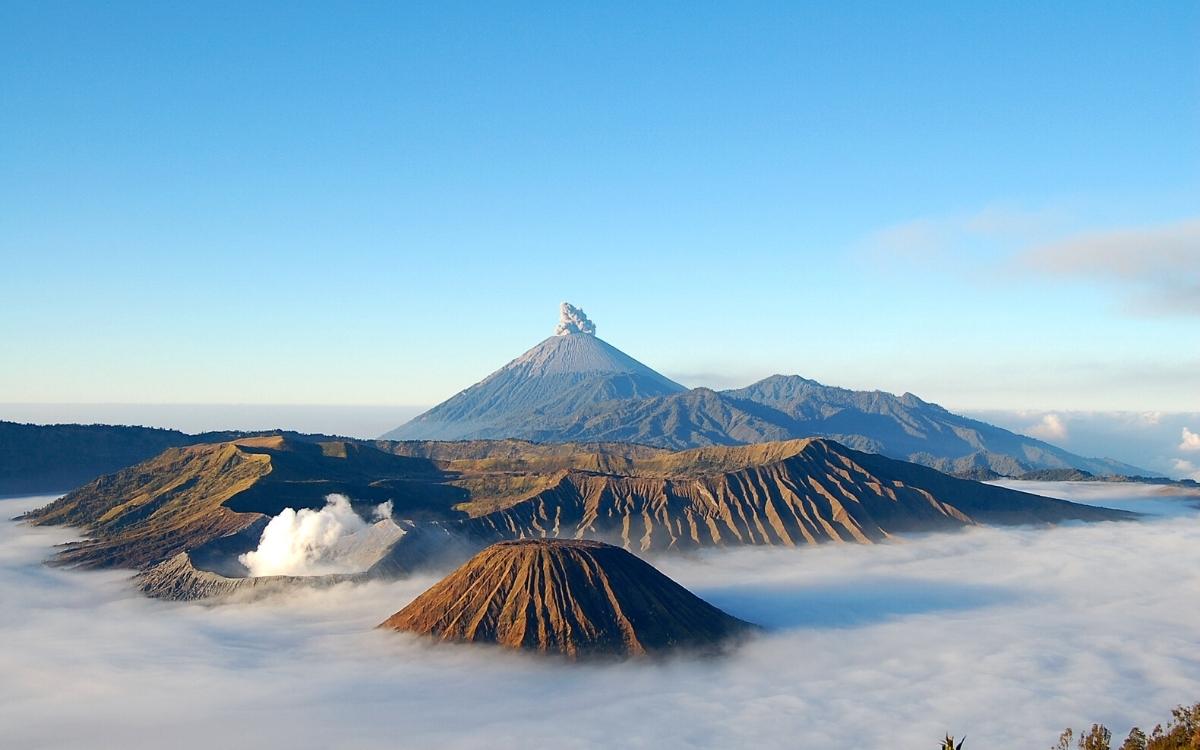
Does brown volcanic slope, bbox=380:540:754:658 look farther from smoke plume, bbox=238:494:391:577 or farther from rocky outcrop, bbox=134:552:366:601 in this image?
smoke plume, bbox=238:494:391:577

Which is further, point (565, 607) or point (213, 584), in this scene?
point (213, 584)

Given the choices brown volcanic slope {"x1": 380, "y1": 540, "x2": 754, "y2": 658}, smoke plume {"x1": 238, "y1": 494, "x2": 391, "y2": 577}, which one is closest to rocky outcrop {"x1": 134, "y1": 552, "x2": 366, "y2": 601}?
smoke plume {"x1": 238, "y1": 494, "x2": 391, "y2": 577}

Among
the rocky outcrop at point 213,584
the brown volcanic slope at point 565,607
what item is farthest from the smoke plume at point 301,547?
the brown volcanic slope at point 565,607

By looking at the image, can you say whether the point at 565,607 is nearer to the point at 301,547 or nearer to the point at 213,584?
the point at 213,584

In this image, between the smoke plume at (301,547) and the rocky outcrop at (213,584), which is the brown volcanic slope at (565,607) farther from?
the smoke plume at (301,547)

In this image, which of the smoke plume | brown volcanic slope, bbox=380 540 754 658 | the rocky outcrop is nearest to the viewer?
brown volcanic slope, bbox=380 540 754 658

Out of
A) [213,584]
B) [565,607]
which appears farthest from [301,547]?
[565,607]
